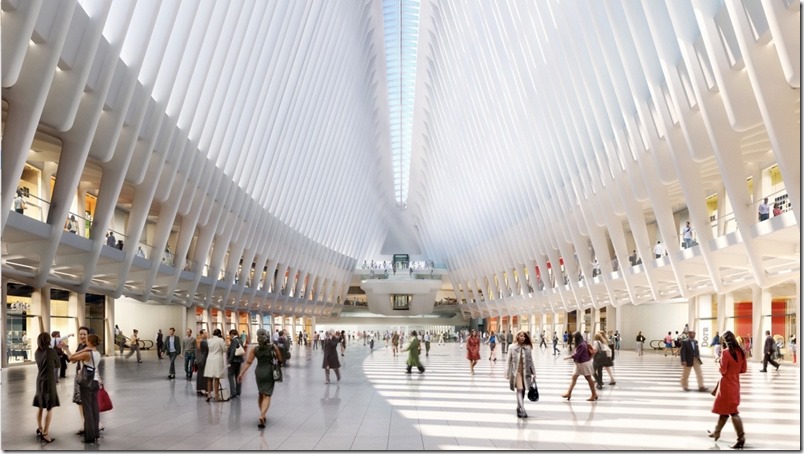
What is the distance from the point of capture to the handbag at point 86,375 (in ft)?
27.9

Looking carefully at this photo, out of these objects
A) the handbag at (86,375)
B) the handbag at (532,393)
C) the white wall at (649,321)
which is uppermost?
the handbag at (86,375)

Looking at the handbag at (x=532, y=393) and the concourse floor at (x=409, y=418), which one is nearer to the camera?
the concourse floor at (x=409, y=418)

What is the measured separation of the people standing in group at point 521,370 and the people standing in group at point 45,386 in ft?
19.3

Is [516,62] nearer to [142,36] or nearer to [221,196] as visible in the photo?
[221,196]

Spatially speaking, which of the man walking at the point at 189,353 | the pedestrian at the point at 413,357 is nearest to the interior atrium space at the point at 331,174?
the man walking at the point at 189,353

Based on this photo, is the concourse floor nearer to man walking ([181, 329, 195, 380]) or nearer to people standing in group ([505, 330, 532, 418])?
people standing in group ([505, 330, 532, 418])

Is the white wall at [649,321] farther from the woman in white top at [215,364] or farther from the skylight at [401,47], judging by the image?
the woman in white top at [215,364]

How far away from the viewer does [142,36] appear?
1681 cm

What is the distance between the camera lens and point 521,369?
1080 cm

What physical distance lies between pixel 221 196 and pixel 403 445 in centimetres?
2232

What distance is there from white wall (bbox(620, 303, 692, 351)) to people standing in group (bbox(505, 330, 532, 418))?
2981 cm

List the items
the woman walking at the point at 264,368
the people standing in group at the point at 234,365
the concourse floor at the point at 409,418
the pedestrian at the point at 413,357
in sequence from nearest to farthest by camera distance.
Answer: the concourse floor at the point at 409,418 < the woman walking at the point at 264,368 < the people standing in group at the point at 234,365 < the pedestrian at the point at 413,357

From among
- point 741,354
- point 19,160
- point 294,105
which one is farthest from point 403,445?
point 294,105

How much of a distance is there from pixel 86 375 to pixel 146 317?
29780 millimetres
